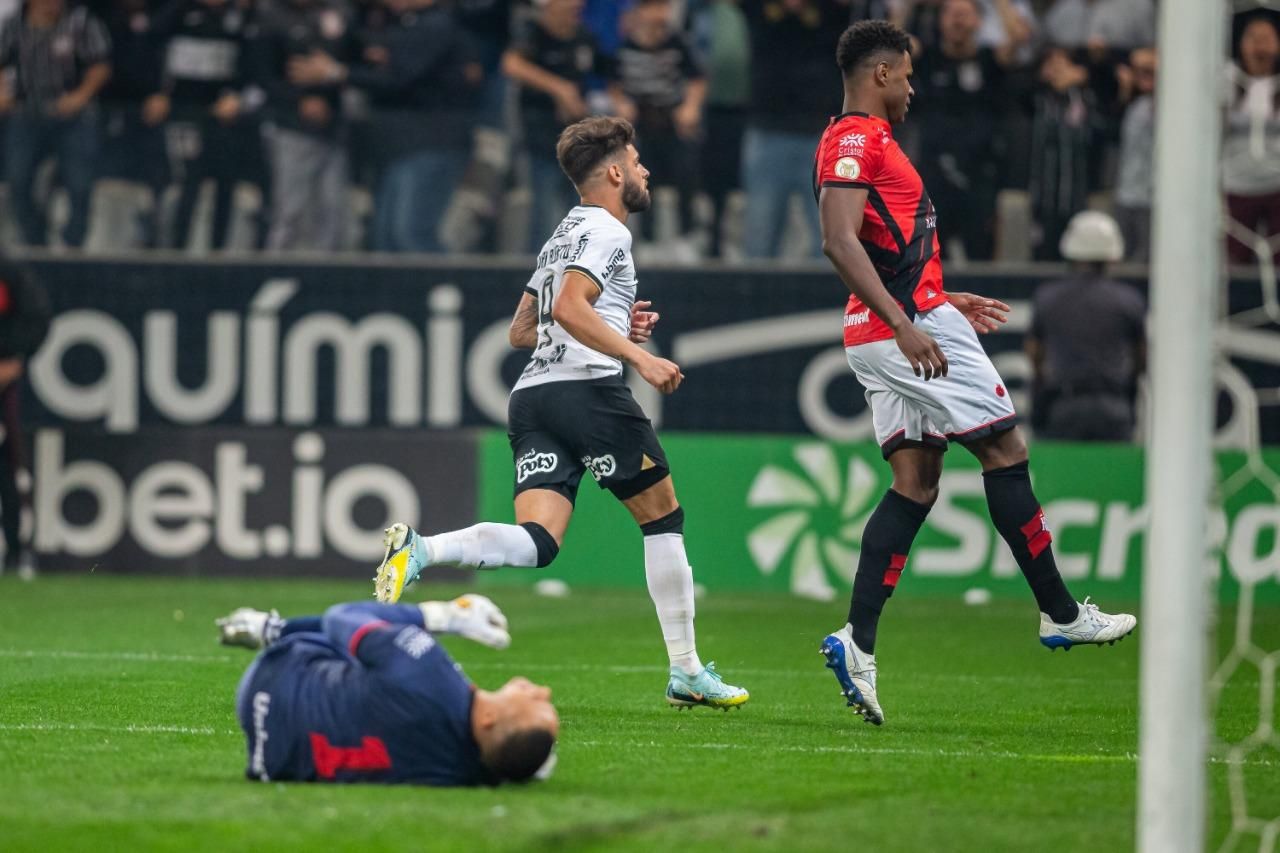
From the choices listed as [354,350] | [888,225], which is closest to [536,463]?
[888,225]

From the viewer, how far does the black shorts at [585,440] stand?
749 cm

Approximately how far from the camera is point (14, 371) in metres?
13.6

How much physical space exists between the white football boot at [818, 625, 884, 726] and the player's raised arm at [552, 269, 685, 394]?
1074 millimetres

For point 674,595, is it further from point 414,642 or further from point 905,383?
point 414,642

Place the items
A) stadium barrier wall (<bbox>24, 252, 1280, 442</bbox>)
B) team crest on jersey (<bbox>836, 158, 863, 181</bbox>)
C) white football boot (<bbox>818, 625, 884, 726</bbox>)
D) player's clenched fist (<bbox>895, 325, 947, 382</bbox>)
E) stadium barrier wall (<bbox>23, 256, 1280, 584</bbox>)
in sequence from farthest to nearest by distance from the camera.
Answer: stadium barrier wall (<bbox>24, 252, 1280, 442</bbox>)
stadium barrier wall (<bbox>23, 256, 1280, 584</bbox>)
team crest on jersey (<bbox>836, 158, 863, 181</bbox>)
white football boot (<bbox>818, 625, 884, 726</bbox>)
player's clenched fist (<bbox>895, 325, 947, 382</bbox>)

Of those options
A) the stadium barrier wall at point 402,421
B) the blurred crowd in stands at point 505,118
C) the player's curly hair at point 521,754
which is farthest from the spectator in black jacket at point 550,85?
the player's curly hair at point 521,754

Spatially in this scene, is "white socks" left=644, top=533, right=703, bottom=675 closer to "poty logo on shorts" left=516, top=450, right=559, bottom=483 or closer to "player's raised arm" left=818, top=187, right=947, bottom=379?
"poty logo on shorts" left=516, top=450, right=559, bottom=483

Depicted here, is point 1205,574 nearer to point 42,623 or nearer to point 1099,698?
point 1099,698

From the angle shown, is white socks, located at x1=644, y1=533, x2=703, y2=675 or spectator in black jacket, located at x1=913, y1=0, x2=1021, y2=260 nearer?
white socks, located at x1=644, y1=533, x2=703, y2=675

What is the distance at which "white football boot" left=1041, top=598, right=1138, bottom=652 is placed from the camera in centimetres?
755

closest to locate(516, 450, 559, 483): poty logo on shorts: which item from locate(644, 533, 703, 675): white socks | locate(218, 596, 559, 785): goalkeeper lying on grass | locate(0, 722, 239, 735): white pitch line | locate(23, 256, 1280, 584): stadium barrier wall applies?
locate(644, 533, 703, 675): white socks

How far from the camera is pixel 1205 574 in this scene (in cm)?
475

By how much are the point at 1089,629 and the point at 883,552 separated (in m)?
0.80

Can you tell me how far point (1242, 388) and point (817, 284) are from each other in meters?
9.30
